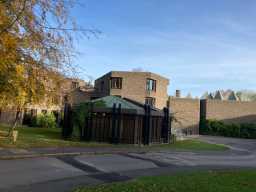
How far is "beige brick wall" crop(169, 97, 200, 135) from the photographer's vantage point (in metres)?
57.2

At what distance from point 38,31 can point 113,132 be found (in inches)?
641

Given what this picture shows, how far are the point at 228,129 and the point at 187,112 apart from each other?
7652 mm

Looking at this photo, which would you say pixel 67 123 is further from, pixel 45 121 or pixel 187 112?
pixel 187 112

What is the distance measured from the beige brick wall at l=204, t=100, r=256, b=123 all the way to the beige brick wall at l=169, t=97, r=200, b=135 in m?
2.03

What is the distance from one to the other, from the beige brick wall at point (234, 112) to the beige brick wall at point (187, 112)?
203 cm

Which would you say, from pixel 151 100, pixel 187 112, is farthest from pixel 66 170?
pixel 187 112

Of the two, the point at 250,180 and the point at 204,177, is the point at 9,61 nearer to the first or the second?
the point at 204,177

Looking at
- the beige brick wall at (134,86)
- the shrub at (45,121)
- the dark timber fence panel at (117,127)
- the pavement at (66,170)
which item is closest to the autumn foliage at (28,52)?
the pavement at (66,170)

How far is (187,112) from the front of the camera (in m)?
58.2

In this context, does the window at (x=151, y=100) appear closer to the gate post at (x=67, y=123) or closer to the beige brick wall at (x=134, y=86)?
the beige brick wall at (x=134, y=86)

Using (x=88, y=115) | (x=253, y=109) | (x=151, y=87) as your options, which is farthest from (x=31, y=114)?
(x=253, y=109)

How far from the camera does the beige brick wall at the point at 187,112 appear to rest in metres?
57.2

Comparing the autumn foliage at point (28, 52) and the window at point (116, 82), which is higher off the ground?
the window at point (116, 82)

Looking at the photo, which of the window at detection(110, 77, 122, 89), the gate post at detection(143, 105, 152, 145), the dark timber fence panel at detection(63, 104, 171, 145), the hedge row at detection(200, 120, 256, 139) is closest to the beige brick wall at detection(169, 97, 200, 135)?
the hedge row at detection(200, 120, 256, 139)
